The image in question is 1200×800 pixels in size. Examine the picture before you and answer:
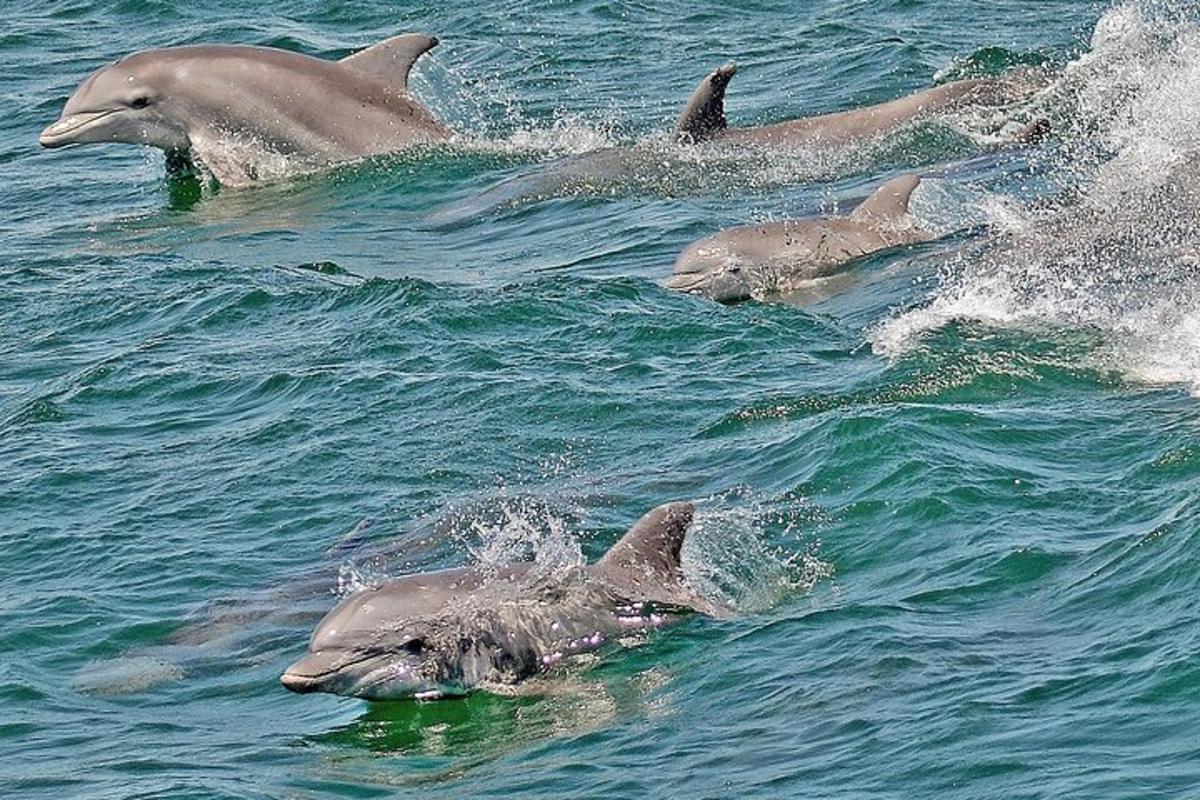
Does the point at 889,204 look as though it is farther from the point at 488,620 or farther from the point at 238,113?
the point at 488,620

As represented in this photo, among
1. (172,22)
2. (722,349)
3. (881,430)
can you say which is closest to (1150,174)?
(722,349)

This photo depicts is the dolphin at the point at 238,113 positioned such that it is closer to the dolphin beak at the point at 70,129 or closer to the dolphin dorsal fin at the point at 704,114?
the dolphin beak at the point at 70,129

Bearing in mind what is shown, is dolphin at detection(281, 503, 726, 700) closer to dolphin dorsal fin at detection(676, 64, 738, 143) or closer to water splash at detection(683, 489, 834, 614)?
water splash at detection(683, 489, 834, 614)

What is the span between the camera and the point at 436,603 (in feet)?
41.0

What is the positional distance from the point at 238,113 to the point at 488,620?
12.1 meters

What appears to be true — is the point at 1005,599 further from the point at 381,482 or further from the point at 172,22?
the point at 172,22

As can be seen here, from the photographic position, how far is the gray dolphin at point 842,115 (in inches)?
900

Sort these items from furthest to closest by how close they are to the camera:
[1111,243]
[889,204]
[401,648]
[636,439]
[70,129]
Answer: [70,129], [889,204], [1111,243], [636,439], [401,648]

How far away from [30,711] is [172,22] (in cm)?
1875

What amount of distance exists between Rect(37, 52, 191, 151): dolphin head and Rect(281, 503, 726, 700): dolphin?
11.7m

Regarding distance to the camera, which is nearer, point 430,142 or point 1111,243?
point 1111,243

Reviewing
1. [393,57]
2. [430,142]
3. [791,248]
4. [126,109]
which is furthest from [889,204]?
[126,109]

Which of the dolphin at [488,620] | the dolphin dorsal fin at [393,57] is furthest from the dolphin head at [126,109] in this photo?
the dolphin at [488,620]

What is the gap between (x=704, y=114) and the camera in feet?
75.1
